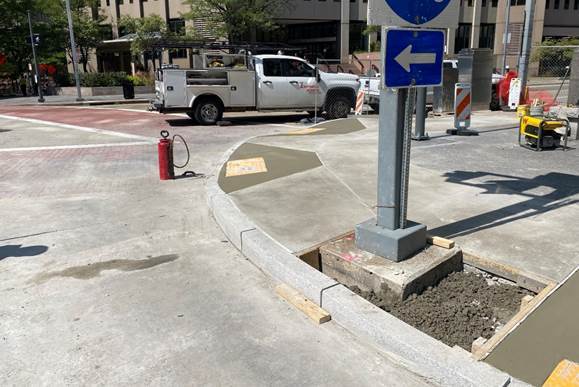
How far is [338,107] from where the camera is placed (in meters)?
17.5

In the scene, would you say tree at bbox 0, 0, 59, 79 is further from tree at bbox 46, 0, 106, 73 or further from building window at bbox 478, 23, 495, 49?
building window at bbox 478, 23, 495, 49

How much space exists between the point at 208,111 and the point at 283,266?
41.7ft

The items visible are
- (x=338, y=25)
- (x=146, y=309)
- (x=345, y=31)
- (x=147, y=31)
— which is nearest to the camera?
(x=146, y=309)

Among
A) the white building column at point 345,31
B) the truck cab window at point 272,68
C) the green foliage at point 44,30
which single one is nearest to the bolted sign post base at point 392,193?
the truck cab window at point 272,68

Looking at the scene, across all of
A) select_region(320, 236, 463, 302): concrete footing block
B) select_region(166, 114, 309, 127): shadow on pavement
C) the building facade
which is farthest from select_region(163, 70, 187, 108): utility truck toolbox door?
the building facade

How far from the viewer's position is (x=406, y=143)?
14.3ft

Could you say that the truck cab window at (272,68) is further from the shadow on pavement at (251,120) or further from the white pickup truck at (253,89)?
the shadow on pavement at (251,120)

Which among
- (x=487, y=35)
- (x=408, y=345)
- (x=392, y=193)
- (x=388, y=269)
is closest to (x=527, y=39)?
(x=392, y=193)

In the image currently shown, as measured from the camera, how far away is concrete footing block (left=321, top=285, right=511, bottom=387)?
297cm

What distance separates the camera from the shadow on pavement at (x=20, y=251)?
5336 millimetres

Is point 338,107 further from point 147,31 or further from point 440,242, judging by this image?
point 147,31

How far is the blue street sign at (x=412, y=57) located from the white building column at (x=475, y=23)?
56.5 m

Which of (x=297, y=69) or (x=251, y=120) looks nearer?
(x=297, y=69)

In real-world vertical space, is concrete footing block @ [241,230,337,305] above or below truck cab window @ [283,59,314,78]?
below
